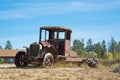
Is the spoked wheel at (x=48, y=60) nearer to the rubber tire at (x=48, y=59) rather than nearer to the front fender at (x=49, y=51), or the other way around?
the rubber tire at (x=48, y=59)

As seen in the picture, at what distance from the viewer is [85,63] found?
26484 mm

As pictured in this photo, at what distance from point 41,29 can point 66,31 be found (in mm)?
1827

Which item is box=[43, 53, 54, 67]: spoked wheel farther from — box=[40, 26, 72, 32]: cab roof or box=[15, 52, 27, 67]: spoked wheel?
box=[40, 26, 72, 32]: cab roof

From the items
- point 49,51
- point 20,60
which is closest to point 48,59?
point 49,51

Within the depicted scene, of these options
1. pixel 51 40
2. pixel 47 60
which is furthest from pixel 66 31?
pixel 47 60

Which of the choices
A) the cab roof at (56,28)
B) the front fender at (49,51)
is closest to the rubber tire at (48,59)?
the front fender at (49,51)

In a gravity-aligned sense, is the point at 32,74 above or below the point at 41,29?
below

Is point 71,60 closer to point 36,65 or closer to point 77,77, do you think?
point 36,65

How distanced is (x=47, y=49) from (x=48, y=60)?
2.76 ft

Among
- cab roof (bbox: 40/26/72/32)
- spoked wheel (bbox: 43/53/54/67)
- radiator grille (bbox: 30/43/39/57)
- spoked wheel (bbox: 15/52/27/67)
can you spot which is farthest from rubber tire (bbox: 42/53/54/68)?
cab roof (bbox: 40/26/72/32)

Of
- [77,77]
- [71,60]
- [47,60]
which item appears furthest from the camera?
[71,60]

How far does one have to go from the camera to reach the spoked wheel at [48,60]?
959 inches

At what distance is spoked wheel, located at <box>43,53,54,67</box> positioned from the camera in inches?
959

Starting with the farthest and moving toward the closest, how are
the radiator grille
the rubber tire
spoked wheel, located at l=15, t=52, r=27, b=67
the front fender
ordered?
1. spoked wheel, located at l=15, t=52, r=27, b=67
2. the radiator grille
3. the front fender
4. the rubber tire
